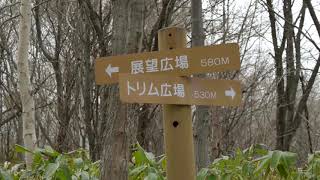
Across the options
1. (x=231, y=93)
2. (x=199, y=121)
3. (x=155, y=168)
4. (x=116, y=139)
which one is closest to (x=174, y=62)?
(x=231, y=93)

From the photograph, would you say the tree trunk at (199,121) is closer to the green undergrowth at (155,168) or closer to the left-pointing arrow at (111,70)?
the green undergrowth at (155,168)

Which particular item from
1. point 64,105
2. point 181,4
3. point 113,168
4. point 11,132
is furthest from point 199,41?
point 11,132

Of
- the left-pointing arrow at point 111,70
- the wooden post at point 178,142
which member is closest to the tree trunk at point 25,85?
the left-pointing arrow at point 111,70

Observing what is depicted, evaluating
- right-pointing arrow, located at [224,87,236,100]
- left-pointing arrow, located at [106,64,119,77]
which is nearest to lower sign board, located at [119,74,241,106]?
right-pointing arrow, located at [224,87,236,100]

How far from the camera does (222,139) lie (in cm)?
793

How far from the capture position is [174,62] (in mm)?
2500

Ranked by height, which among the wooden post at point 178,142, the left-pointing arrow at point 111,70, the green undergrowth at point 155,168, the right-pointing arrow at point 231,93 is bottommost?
the green undergrowth at point 155,168

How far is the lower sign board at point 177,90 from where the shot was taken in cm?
238

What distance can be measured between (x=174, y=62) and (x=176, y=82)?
114mm

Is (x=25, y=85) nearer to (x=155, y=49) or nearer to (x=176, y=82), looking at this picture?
(x=155, y=49)

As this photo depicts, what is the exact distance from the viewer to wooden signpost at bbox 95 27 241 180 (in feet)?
7.92

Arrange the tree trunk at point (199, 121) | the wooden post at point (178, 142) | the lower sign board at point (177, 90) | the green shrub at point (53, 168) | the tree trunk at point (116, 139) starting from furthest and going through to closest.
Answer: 1. the tree trunk at point (199, 121)
2. the tree trunk at point (116, 139)
3. the green shrub at point (53, 168)
4. the wooden post at point (178, 142)
5. the lower sign board at point (177, 90)

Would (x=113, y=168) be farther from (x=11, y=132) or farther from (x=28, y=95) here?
(x=11, y=132)

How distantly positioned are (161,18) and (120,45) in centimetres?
335
